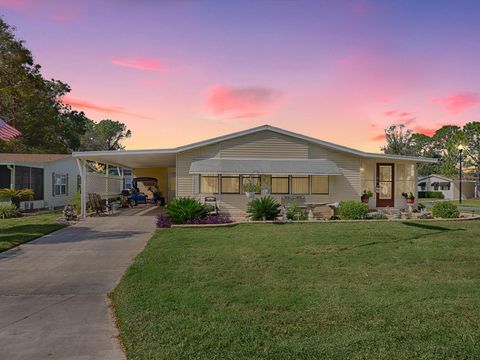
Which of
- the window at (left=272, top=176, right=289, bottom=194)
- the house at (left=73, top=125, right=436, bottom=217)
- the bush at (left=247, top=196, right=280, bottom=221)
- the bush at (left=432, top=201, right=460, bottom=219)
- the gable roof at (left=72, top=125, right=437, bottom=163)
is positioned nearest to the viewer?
the bush at (left=247, top=196, right=280, bottom=221)

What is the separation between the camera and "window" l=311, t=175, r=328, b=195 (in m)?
18.8

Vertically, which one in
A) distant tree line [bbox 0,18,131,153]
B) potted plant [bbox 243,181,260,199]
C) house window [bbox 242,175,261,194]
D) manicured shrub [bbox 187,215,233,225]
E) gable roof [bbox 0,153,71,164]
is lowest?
manicured shrub [bbox 187,215,233,225]

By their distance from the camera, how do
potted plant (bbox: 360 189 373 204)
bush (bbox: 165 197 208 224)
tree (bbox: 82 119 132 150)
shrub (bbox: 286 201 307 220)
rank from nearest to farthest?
1. bush (bbox: 165 197 208 224)
2. shrub (bbox: 286 201 307 220)
3. potted plant (bbox: 360 189 373 204)
4. tree (bbox: 82 119 132 150)

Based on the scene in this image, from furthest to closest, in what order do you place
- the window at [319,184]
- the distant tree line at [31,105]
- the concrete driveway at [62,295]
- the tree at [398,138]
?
the tree at [398,138]
the distant tree line at [31,105]
the window at [319,184]
the concrete driveway at [62,295]

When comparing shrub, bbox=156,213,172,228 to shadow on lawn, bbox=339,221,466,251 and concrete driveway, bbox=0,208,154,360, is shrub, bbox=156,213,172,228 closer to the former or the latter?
concrete driveway, bbox=0,208,154,360

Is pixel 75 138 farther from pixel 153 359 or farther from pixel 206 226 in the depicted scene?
pixel 153 359

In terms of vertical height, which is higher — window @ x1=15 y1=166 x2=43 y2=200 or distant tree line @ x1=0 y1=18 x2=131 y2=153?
distant tree line @ x1=0 y1=18 x2=131 y2=153

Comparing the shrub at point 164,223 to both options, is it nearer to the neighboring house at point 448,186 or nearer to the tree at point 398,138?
the neighboring house at point 448,186

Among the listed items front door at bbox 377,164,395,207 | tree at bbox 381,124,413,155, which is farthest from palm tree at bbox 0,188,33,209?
tree at bbox 381,124,413,155

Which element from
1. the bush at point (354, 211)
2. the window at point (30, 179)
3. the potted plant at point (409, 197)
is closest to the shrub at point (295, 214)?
the bush at point (354, 211)

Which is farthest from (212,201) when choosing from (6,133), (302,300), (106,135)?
(106,135)

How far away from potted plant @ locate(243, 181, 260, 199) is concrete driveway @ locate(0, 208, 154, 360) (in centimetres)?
631

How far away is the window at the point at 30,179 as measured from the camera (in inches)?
869

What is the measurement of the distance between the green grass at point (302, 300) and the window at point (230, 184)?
26.2 ft
